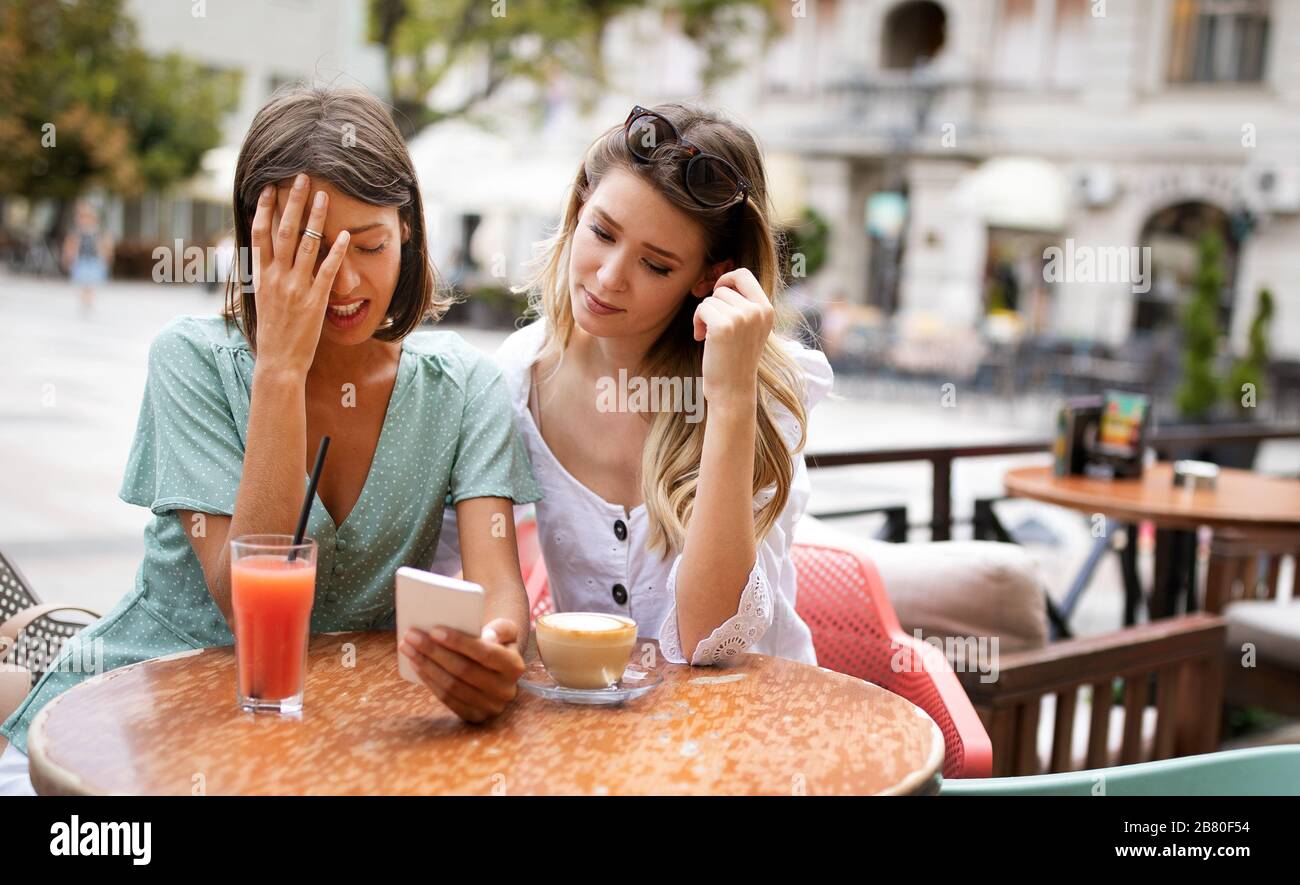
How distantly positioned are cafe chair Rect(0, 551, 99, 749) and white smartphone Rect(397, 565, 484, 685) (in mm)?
865

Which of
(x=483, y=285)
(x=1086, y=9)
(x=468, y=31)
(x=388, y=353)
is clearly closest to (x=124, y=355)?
(x=468, y=31)

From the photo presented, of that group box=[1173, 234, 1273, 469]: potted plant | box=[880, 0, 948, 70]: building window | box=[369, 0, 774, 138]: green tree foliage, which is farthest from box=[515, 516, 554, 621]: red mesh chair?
box=[880, 0, 948, 70]: building window

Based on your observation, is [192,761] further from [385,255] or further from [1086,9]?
[1086,9]

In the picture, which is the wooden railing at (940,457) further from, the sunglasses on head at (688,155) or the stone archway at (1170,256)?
the stone archway at (1170,256)

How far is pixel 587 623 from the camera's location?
1520mm

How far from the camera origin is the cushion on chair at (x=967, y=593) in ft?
7.97

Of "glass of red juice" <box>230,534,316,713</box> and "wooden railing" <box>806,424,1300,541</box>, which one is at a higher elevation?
"glass of red juice" <box>230,534,316,713</box>

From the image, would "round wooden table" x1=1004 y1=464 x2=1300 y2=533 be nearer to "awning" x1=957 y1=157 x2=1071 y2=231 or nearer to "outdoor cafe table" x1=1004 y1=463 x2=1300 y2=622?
"outdoor cafe table" x1=1004 y1=463 x2=1300 y2=622

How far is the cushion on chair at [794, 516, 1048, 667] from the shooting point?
2.43 m

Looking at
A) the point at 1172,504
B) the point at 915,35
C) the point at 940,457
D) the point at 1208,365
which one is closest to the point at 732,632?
the point at 940,457

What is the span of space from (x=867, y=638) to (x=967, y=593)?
275 millimetres

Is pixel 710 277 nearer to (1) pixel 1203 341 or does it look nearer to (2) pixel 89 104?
(1) pixel 1203 341

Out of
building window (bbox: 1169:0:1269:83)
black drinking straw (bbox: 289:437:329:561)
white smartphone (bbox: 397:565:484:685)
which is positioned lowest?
white smartphone (bbox: 397:565:484:685)

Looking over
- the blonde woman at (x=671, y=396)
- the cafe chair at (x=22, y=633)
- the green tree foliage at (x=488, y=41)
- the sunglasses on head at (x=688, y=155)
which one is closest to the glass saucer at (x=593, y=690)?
the blonde woman at (x=671, y=396)
